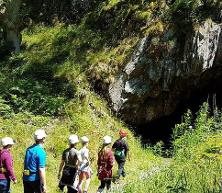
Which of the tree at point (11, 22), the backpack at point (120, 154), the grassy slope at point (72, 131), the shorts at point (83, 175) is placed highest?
the tree at point (11, 22)

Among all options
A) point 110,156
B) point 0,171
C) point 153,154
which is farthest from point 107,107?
point 0,171

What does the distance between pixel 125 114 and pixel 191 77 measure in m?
2.79

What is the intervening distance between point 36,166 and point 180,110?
1297 cm

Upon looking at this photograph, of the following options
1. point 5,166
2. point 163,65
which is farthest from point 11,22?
point 5,166

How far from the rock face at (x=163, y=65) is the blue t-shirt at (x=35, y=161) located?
33.8ft

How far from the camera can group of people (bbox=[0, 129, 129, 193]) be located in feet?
32.0

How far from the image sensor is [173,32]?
19.9 metres

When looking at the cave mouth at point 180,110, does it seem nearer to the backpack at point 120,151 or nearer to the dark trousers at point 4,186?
the backpack at point 120,151

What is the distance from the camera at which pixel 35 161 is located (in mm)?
9742

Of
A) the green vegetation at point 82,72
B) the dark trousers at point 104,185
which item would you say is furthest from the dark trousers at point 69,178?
the green vegetation at point 82,72

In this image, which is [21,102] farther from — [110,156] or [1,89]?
[110,156]

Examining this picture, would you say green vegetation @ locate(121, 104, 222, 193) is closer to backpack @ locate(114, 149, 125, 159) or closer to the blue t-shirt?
the blue t-shirt

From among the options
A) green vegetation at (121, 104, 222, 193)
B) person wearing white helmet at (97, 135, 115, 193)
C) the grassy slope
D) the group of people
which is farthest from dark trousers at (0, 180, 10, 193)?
the grassy slope

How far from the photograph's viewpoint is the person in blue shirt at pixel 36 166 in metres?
9.70
